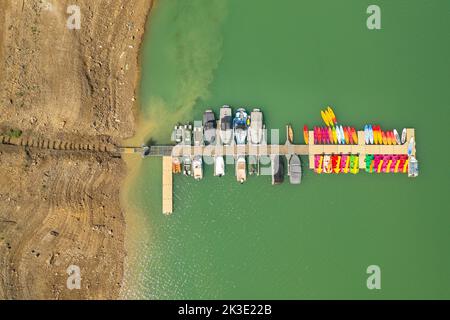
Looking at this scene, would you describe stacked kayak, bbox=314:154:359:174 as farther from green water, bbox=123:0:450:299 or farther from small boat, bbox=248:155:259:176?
small boat, bbox=248:155:259:176

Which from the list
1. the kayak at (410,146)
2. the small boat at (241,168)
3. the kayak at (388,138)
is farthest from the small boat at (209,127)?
the kayak at (410,146)

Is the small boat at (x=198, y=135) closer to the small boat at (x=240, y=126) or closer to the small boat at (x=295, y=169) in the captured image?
the small boat at (x=240, y=126)

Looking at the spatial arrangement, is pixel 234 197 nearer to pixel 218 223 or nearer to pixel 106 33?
pixel 218 223

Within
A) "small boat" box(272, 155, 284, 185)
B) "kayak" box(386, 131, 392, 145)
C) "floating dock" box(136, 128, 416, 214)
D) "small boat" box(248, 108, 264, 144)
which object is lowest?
"small boat" box(272, 155, 284, 185)

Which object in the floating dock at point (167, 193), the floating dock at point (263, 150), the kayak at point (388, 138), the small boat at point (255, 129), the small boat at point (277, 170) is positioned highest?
the small boat at point (255, 129)

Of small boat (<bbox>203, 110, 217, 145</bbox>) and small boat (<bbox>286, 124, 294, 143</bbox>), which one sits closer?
small boat (<bbox>203, 110, 217, 145</bbox>)

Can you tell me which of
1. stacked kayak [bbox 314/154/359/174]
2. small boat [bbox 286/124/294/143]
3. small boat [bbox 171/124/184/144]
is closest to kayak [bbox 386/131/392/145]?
stacked kayak [bbox 314/154/359/174]
